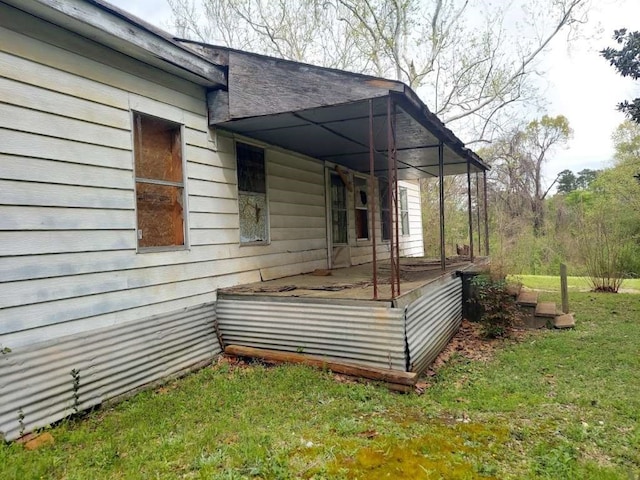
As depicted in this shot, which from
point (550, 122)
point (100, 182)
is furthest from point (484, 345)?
point (550, 122)

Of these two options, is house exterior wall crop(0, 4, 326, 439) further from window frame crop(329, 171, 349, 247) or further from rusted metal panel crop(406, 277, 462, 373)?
window frame crop(329, 171, 349, 247)

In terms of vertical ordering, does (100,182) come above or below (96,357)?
above

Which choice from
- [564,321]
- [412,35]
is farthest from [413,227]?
[412,35]

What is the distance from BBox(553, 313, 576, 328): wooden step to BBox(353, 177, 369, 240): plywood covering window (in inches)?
159

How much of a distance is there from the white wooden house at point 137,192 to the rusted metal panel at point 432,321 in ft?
0.39

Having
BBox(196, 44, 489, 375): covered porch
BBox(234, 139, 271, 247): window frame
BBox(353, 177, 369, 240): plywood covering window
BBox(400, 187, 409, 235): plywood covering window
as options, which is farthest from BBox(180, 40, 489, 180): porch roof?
BBox(400, 187, 409, 235): plywood covering window

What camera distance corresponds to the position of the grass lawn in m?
2.36

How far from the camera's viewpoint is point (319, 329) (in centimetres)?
416

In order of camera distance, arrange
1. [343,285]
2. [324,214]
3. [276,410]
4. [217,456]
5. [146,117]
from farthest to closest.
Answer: [324,214] → [343,285] → [146,117] → [276,410] → [217,456]

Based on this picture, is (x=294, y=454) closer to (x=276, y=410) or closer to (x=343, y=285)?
(x=276, y=410)

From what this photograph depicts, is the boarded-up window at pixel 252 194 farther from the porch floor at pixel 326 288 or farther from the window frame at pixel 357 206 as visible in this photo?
the window frame at pixel 357 206

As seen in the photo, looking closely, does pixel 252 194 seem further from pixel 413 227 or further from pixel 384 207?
pixel 413 227

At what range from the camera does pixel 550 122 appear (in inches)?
1059

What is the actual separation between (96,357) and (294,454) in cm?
195
